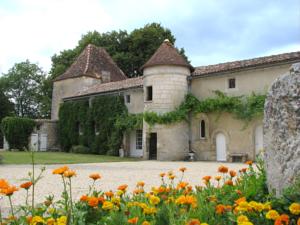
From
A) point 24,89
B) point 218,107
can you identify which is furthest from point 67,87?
point 24,89

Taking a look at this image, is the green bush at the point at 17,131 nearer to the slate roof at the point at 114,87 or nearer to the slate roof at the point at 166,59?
the slate roof at the point at 114,87

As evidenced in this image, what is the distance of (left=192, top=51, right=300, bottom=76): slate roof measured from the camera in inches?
773

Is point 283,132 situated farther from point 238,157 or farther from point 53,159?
point 238,157

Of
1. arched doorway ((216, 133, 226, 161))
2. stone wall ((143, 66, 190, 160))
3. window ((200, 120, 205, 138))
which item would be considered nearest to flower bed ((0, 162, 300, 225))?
arched doorway ((216, 133, 226, 161))

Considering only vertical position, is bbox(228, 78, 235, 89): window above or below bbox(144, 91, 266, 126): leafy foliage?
above

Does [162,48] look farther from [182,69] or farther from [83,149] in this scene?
[83,149]

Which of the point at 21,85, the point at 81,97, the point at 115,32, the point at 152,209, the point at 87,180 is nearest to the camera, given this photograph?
the point at 152,209

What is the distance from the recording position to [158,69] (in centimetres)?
2320

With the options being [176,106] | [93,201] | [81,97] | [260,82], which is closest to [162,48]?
[176,106]

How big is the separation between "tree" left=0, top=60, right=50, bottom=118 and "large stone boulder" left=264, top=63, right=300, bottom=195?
5067cm

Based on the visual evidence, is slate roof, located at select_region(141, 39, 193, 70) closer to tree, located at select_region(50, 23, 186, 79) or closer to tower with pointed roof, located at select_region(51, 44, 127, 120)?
tower with pointed roof, located at select_region(51, 44, 127, 120)

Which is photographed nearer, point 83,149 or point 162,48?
point 162,48

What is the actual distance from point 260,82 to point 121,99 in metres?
10.4

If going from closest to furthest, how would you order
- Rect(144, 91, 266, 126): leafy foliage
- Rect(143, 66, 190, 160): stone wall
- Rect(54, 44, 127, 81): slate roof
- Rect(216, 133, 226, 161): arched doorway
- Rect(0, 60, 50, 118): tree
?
1. Rect(144, 91, 266, 126): leafy foliage
2. Rect(216, 133, 226, 161): arched doorway
3. Rect(143, 66, 190, 160): stone wall
4. Rect(54, 44, 127, 81): slate roof
5. Rect(0, 60, 50, 118): tree
